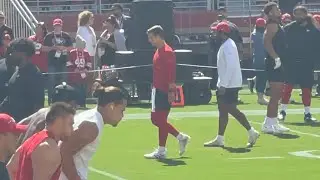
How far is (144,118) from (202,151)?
5.23m

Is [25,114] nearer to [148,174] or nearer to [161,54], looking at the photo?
[148,174]

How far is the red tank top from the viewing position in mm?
7055

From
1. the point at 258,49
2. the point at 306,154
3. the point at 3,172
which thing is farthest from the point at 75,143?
the point at 258,49

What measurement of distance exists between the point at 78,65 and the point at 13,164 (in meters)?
16.6

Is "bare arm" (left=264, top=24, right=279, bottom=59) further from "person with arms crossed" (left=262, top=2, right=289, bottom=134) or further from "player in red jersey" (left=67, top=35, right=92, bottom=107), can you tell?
"player in red jersey" (left=67, top=35, right=92, bottom=107)

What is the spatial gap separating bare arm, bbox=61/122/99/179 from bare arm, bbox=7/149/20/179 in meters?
0.49

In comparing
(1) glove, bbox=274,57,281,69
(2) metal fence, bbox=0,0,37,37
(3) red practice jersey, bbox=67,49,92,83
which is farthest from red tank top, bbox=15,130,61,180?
(2) metal fence, bbox=0,0,37,37

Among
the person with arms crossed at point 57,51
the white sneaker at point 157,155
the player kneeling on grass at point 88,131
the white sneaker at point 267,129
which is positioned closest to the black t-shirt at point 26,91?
the player kneeling on grass at point 88,131

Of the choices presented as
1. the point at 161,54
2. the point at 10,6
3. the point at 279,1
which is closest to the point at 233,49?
the point at 161,54

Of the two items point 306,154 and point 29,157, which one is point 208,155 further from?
point 29,157

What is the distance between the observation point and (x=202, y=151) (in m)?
16.0

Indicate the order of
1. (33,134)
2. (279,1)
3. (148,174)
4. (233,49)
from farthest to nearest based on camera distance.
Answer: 1. (279,1)
2. (233,49)
3. (148,174)
4. (33,134)

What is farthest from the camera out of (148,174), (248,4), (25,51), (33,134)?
(248,4)

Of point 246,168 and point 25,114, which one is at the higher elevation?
point 25,114
